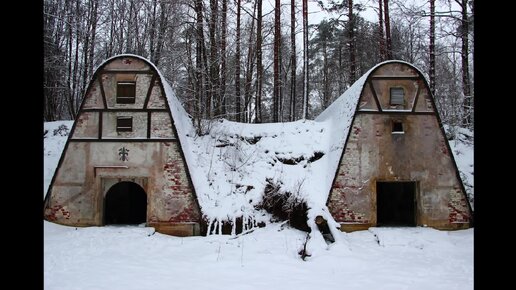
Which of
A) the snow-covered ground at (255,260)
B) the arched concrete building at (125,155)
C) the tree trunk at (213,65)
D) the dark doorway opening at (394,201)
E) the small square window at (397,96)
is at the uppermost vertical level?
the tree trunk at (213,65)

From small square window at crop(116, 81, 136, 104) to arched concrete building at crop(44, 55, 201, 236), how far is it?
3 centimetres

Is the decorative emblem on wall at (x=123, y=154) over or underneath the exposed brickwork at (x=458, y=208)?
over

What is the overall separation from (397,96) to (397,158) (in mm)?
2258

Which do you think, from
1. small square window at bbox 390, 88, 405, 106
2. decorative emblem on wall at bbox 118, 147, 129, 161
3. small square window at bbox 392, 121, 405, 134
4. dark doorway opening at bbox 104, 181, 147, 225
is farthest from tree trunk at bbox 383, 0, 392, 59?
dark doorway opening at bbox 104, 181, 147, 225

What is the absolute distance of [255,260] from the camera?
8.90 metres

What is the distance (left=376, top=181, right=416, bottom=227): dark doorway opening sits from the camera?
14.4 meters

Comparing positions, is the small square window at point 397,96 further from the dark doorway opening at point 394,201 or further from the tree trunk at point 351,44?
the tree trunk at point 351,44

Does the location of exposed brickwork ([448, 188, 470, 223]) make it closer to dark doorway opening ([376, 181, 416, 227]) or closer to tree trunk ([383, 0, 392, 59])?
dark doorway opening ([376, 181, 416, 227])

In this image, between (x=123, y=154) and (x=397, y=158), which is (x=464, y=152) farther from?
(x=123, y=154)

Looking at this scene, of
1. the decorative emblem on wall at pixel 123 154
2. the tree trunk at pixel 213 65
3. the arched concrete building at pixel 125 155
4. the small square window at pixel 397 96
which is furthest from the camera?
the tree trunk at pixel 213 65

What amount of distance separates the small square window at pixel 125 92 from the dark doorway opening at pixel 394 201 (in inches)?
399

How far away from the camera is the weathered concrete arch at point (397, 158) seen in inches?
462

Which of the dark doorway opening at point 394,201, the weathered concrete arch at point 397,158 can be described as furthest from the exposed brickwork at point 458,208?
the dark doorway opening at point 394,201
